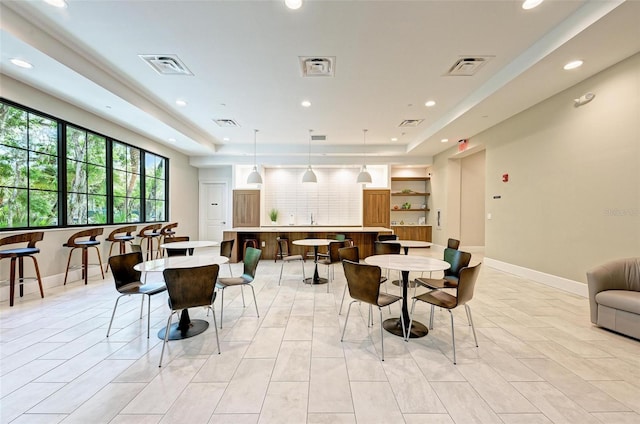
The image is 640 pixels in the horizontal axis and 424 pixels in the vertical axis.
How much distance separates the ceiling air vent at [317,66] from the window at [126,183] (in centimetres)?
502

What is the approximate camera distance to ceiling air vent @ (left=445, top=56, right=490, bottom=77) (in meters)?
3.58

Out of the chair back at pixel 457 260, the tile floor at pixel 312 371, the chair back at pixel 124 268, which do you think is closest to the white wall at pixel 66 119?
the tile floor at pixel 312 371

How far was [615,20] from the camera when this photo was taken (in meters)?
2.61

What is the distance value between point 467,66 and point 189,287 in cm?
453

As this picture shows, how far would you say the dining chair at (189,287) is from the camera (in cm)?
229

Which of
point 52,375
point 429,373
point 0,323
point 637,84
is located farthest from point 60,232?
point 637,84

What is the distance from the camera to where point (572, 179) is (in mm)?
4152

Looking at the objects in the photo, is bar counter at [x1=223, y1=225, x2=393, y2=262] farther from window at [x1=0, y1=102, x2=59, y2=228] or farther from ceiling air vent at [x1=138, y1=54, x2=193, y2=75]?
ceiling air vent at [x1=138, y1=54, x2=193, y2=75]

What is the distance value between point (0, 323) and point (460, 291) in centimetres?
509

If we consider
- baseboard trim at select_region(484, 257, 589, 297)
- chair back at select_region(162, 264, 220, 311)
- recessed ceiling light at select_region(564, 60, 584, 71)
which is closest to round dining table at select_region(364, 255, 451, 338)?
chair back at select_region(162, 264, 220, 311)

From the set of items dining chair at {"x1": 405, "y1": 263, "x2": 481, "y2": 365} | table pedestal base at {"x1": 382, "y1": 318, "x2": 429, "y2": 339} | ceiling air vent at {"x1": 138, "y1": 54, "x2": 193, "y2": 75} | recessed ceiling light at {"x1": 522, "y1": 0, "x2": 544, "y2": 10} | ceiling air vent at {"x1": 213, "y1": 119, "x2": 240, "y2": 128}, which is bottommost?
table pedestal base at {"x1": 382, "y1": 318, "x2": 429, "y2": 339}

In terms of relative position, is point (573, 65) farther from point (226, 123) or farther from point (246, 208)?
point (246, 208)

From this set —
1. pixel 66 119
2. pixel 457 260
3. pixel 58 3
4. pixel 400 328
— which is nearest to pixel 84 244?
pixel 66 119

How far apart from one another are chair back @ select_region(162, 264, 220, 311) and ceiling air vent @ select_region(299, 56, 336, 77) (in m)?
2.97
